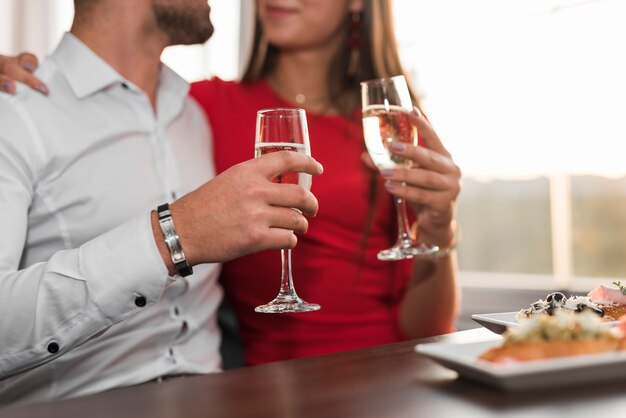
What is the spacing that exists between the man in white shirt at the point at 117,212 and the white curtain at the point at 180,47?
6.49 ft

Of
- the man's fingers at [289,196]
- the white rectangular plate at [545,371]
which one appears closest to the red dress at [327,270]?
the man's fingers at [289,196]

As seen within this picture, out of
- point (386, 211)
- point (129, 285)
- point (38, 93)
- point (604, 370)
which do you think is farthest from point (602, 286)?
point (38, 93)

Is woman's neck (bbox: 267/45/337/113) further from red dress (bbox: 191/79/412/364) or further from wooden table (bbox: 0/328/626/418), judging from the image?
wooden table (bbox: 0/328/626/418)

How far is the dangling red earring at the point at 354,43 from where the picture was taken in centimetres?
215

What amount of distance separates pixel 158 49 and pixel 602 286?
3.72ft

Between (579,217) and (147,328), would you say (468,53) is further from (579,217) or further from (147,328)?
(147,328)

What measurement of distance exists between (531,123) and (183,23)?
203cm

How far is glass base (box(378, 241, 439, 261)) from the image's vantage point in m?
1.35

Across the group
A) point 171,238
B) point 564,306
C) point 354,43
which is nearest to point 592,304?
point 564,306

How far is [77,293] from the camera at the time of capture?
1.19 metres

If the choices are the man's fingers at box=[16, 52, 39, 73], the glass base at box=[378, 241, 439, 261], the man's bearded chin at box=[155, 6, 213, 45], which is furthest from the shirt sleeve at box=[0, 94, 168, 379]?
the man's bearded chin at box=[155, 6, 213, 45]

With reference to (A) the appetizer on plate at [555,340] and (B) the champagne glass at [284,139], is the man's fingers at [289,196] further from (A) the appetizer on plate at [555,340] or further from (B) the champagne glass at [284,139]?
(A) the appetizer on plate at [555,340]

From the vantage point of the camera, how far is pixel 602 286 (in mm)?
1113

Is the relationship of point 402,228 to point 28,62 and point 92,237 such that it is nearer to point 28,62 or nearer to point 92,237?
point 92,237
